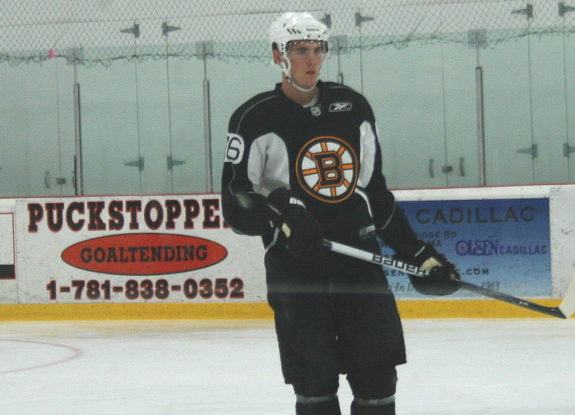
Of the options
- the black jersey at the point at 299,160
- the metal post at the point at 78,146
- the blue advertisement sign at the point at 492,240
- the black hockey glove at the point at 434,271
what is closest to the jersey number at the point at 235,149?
the black jersey at the point at 299,160

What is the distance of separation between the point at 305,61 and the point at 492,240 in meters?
5.04

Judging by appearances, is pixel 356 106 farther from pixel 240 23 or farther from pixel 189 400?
pixel 240 23

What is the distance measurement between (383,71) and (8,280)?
3195mm

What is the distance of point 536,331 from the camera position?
648 cm

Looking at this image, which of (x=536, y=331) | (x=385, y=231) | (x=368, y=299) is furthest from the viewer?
(x=536, y=331)

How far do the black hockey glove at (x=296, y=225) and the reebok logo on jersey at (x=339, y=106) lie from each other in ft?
0.78

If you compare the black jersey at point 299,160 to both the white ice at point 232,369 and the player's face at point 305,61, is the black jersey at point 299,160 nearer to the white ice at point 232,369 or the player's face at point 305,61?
the player's face at point 305,61

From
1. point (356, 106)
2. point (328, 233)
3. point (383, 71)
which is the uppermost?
point (383, 71)

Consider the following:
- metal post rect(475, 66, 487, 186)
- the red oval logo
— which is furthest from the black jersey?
the red oval logo

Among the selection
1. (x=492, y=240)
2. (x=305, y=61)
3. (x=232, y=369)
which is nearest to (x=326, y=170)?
(x=305, y=61)

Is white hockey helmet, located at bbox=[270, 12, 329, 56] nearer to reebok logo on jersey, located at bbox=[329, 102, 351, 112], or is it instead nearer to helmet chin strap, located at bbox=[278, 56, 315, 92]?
helmet chin strap, located at bbox=[278, 56, 315, 92]

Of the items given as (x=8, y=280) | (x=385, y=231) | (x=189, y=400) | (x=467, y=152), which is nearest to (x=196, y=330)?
(x=8, y=280)

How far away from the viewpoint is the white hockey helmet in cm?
264

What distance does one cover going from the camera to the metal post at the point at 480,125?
7637 millimetres
